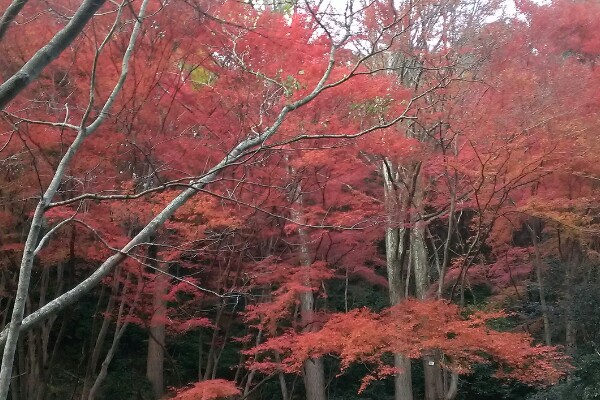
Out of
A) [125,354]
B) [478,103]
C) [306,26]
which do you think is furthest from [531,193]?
[125,354]

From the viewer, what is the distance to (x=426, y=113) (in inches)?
412

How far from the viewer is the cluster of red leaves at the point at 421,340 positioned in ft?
29.0

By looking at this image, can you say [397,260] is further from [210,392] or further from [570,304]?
[210,392]

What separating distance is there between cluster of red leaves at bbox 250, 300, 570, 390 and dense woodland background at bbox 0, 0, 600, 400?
0.12ft

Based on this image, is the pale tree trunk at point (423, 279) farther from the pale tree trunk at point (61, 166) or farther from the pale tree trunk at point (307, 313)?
the pale tree trunk at point (61, 166)

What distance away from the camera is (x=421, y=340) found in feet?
29.1

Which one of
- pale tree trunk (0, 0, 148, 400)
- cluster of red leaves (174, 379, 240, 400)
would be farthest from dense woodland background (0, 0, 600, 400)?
pale tree trunk (0, 0, 148, 400)

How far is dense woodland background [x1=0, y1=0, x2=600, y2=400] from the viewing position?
332 inches

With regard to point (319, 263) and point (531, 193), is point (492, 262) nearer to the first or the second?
point (531, 193)

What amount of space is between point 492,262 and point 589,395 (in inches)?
208

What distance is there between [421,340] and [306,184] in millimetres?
3339

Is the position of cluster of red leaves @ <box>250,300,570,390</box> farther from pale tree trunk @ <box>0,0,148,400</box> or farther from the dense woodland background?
pale tree trunk @ <box>0,0,148,400</box>

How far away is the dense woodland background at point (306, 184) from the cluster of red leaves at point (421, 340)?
0.12 feet

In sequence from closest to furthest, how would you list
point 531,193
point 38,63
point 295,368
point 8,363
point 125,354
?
point 38,63 < point 8,363 < point 295,368 < point 531,193 < point 125,354
